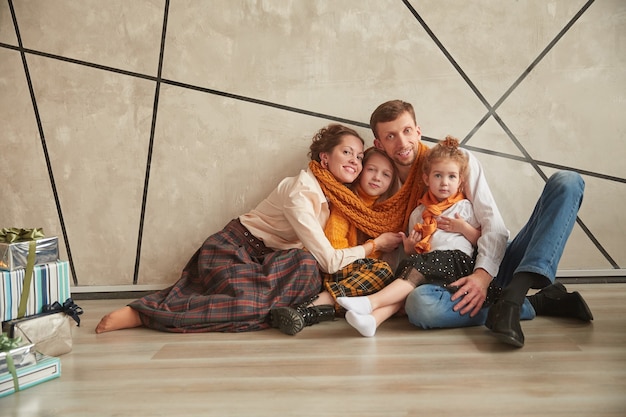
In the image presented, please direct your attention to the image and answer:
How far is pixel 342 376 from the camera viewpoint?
1511 mm

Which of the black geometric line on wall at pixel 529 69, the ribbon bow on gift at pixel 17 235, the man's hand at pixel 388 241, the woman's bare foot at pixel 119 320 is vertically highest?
the black geometric line on wall at pixel 529 69

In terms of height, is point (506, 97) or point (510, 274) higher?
point (506, 97)

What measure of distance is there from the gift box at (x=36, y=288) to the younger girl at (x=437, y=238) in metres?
0.97

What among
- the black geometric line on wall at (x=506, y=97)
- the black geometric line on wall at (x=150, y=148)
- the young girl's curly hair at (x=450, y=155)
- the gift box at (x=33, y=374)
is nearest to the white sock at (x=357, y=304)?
the young girl's curly hair at (x=450, y=155)

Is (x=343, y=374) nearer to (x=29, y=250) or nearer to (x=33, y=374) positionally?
(x=33, y=374)

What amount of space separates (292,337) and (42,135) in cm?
160

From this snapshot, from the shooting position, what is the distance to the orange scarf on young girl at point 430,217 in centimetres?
215

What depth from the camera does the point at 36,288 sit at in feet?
5.77

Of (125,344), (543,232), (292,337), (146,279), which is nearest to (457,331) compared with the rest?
(543,232)

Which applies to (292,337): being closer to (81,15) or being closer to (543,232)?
(543,232)

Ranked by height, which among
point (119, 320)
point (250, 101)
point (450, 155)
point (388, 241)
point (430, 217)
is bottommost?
point (119, 320)

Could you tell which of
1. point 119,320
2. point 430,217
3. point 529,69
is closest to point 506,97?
point 529,69

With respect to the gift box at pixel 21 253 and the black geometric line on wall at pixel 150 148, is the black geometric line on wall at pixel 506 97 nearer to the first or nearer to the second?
the black geometric line on wall at pixel 150 148

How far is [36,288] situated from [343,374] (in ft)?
3.28
